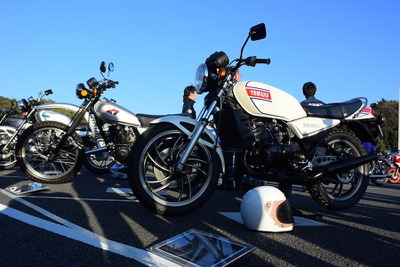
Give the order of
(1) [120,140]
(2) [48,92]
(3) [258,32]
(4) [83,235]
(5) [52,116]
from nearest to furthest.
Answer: (4) [83,235] < (3) [258,32] < (1) [120,140] < (5) [52,116] < (2) [48,92]

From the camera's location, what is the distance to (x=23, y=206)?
3.04m

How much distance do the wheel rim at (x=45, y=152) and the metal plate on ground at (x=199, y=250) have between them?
11.3 feet

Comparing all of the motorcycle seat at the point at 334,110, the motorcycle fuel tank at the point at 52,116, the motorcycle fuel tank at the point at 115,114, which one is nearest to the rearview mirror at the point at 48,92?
the motorcycle fuel tank at the point at 52,116

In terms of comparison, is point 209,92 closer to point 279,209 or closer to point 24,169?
point 279,209

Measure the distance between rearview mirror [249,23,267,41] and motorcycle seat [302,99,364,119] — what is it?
0.93 metres

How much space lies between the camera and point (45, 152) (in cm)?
522

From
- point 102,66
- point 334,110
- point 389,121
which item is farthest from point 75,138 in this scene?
point 389,121

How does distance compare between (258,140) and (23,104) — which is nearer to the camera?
(258,140)

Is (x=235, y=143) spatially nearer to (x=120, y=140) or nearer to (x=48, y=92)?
(x=120, y=140)

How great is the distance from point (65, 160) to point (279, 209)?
4.00 m

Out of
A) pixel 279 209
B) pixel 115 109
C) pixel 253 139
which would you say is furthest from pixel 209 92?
pixel 115 109

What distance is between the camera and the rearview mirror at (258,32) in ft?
9.80

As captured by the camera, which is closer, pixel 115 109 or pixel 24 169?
pixel 24 169

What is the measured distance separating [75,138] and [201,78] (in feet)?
9.50
